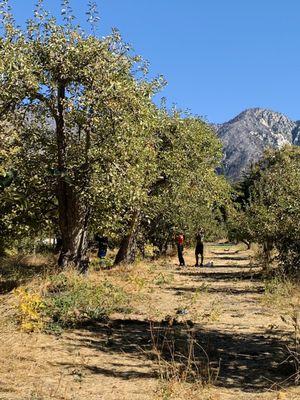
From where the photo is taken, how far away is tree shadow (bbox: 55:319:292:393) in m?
7.46

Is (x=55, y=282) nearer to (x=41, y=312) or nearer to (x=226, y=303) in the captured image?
(x=41, y=312)

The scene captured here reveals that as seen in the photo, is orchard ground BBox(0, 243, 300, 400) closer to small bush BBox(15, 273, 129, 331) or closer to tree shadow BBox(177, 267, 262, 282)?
small bush BBox(15, 273, 129, 331)

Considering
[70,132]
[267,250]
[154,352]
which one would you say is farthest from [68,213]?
[267,250]

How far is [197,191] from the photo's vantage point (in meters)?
21.5

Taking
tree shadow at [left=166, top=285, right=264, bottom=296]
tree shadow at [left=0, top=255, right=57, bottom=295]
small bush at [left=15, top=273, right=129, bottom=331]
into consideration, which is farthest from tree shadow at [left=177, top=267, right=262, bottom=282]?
small bush at [left=15, top=273, right=129, bottom=331]

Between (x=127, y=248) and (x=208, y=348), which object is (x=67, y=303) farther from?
(x=127, y=248)

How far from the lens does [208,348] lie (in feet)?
29.2

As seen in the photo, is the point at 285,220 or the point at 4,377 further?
the point at 285,220

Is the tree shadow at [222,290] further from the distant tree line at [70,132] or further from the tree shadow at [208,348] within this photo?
the tree shadow at [208,348]

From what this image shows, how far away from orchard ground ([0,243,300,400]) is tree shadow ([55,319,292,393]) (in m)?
0.02

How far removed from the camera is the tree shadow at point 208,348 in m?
7.46

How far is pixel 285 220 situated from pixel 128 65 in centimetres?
755

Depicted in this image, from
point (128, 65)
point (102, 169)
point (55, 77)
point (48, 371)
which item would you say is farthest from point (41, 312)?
point (128, 65)

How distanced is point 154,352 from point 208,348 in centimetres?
129
